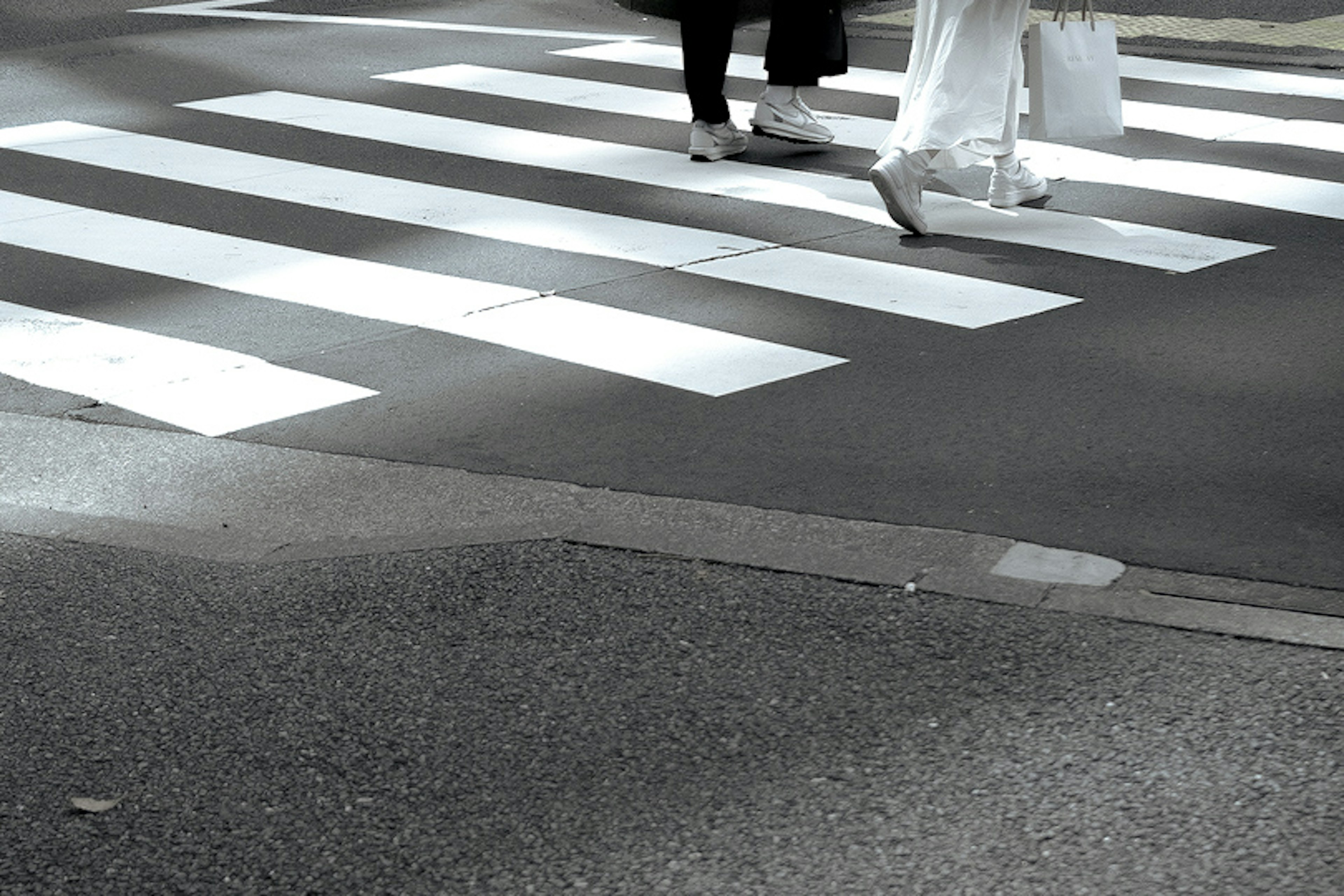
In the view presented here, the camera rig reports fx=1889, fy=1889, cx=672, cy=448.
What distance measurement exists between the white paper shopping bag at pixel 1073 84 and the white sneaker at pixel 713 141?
1744mm

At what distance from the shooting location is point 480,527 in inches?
166

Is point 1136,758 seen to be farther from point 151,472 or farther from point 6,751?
point 151,472

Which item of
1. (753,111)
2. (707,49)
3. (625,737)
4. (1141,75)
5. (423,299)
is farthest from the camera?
(1141,75)

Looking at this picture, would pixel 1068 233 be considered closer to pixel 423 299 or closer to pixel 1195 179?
pixel 1195 179

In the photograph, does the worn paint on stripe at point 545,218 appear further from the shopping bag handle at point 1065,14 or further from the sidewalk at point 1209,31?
the sidewalk at point 1209,31

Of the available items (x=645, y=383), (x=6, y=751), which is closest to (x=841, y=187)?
(x=645, y=383)

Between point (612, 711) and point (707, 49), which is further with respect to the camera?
point (707, 49)

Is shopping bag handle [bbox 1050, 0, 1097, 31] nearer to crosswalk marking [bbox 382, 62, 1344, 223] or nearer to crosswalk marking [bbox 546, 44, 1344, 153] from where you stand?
crosswalk marking [bbox 382, 62, 1344, 223]

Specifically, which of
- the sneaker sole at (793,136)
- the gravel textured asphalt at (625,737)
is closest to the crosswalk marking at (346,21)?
the sneaker sole at (793,136)

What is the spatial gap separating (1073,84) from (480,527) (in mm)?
3389

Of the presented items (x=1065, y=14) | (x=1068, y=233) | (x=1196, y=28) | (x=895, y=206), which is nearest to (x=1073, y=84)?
(x=1065, y=14)

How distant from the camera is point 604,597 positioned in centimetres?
383

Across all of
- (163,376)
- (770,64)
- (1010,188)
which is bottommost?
(163,376)

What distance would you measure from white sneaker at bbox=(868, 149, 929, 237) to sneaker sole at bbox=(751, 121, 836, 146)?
1577 mm
